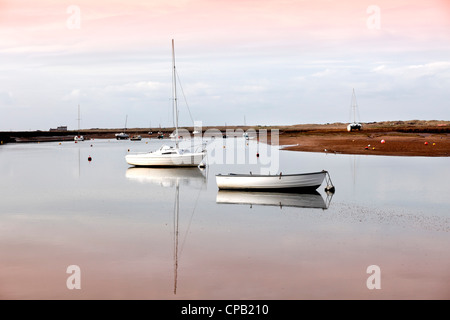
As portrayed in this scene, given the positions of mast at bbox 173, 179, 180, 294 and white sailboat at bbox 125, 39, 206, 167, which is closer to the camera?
mast at bbox 173, 179, 180, 294

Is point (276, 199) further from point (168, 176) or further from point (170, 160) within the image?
point (170, 160)

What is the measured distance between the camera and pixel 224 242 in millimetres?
18484

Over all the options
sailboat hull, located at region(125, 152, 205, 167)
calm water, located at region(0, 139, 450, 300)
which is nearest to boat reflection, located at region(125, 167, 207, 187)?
sailboat hull, located at region(125, 152, 205, 167)

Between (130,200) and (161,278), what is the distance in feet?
50.8

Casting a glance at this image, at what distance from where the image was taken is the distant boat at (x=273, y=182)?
1188 inches

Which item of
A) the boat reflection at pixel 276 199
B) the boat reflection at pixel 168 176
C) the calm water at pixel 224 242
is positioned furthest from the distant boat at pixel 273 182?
the boat reflection at pixel 168 176

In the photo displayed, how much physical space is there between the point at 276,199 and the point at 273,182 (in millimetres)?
1948

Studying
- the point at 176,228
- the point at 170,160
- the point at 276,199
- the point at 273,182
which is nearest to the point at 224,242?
the point at 176,228

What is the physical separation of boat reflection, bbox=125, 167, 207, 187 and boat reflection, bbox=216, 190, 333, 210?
20.7 ft

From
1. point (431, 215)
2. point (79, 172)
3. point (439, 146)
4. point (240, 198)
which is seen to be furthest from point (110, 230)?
point (439, 146)

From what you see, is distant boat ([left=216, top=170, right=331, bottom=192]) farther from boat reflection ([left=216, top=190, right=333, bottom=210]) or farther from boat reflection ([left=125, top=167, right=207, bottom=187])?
boat reflection ([left=125, top=167, right=207, bottom=187])

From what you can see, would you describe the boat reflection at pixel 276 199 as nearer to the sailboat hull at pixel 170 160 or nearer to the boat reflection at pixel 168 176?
the boat reflection at pixel 168 176

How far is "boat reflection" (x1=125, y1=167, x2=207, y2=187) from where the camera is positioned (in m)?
37.6

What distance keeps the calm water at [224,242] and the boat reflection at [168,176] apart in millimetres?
2302
